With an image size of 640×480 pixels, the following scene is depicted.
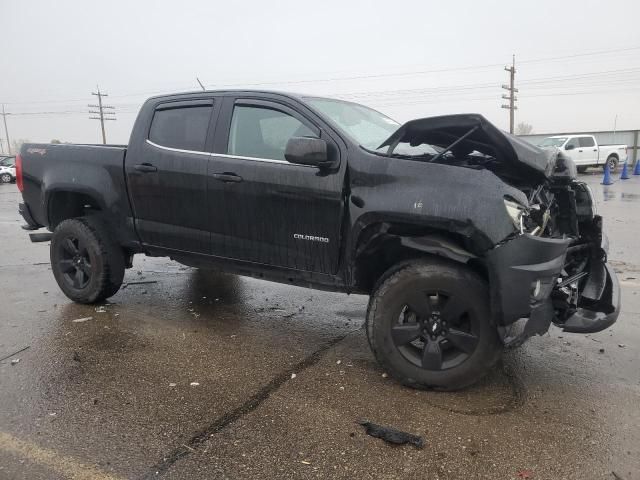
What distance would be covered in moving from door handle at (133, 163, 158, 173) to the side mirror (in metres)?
1.57

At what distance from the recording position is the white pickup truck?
24375 mm

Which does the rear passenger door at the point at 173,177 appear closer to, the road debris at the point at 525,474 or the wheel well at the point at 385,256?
the wheel well at the point at 385,256

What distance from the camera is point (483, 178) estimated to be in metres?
2.97

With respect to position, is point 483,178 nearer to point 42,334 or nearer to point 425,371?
point 425,371

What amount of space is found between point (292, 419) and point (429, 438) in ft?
2.54

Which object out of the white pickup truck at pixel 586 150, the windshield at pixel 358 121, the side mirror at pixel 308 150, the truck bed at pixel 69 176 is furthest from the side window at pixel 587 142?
the side mirror at pixel 308 150

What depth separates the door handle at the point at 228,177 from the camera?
387 cm

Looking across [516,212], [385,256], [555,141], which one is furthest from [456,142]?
[555,141]

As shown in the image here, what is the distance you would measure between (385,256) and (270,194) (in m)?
0.95

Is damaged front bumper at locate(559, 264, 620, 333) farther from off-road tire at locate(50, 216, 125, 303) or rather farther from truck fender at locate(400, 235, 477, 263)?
off-road tire at locate(50, 216, 125, 303)

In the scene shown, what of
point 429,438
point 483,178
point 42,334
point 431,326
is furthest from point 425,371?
point 42,334

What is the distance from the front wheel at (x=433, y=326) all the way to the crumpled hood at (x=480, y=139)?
0.74m

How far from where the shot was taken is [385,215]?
322 cm

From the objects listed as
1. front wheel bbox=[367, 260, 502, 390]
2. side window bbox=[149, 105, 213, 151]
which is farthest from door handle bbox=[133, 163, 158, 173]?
front wheel bbox=[367, 260, 502, 390]
